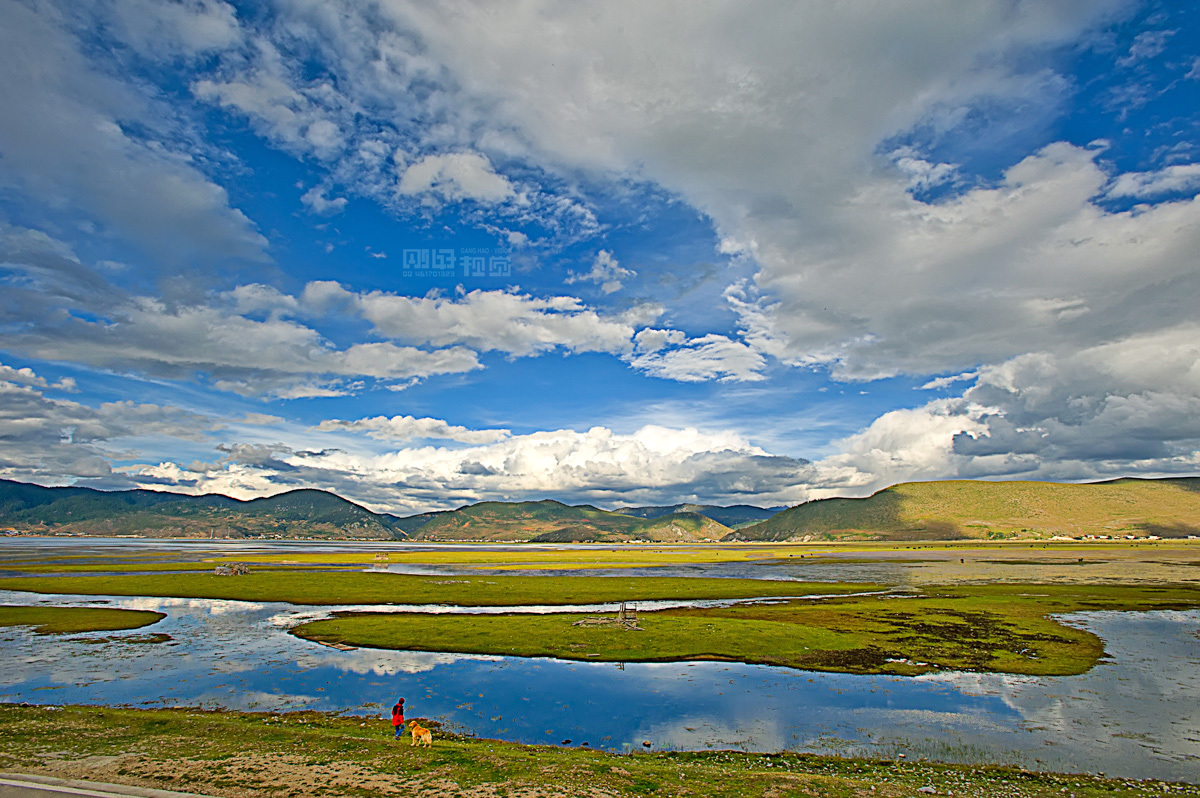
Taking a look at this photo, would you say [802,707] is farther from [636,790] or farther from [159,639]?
[159,639]

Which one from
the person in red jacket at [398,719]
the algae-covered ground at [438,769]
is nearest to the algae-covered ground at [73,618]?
the algae-covered ground at [438,769]

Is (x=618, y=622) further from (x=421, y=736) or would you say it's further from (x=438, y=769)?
(x=438, y=769)

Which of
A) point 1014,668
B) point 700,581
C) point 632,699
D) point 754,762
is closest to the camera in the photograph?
point 754,762

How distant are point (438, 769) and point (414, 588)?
72740 mm

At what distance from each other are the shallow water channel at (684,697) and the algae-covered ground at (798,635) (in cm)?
236

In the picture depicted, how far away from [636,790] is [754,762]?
244 inches

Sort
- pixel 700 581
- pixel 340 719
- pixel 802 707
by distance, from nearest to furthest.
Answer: pixel 340 719 → pixel 802 707 → pixel 700 581

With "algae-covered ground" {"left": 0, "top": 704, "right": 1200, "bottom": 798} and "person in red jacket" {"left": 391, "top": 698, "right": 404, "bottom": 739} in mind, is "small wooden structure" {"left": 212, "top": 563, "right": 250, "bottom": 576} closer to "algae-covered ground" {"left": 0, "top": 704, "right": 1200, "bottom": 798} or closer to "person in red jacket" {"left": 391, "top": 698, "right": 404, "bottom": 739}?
"algae-covered ground" {"left": 0, "top": 704, "right": 1200, "bottom": 798}

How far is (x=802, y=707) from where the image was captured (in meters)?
31.3

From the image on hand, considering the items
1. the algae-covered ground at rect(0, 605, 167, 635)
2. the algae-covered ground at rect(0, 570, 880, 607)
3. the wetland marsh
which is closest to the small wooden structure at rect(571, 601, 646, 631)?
the wetland marsh

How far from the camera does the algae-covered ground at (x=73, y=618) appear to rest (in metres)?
52.8

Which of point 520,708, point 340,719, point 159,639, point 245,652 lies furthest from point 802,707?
point 159,639

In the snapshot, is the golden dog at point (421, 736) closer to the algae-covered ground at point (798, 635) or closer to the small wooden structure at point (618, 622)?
the algae-covered ground at point (798, 635)

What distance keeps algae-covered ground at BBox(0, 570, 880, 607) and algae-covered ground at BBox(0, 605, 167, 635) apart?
1566cm
